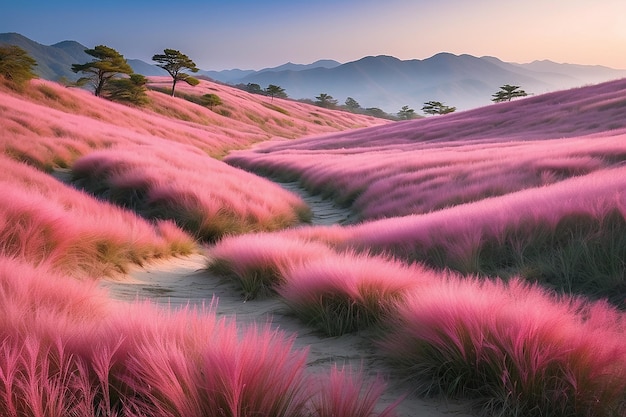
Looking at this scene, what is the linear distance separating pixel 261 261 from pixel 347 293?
68.6 inches

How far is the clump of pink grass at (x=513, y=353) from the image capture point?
178 cm

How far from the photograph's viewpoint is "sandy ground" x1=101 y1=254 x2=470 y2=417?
2.07 meters

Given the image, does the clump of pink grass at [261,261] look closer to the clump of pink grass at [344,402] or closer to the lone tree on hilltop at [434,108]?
the clump of pink grass at [344,402]

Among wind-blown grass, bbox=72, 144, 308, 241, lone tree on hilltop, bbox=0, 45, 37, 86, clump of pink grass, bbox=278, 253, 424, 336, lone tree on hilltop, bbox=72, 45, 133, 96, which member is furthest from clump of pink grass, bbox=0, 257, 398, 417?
lone tree on hilltop, bbox=72, 45, 133, 96

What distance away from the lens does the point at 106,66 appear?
3738cm

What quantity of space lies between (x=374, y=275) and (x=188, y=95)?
67.4 meters

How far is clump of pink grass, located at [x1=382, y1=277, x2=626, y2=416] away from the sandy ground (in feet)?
0.44

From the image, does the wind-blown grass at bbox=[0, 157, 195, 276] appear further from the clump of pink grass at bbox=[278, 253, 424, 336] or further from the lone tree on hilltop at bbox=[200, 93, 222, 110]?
the lone tree on hilltop at bbox=[200, 93, 222, 110]

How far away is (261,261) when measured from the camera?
15.4 feet

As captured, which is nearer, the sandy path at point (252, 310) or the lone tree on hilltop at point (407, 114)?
the sandy path at point (252, 310)

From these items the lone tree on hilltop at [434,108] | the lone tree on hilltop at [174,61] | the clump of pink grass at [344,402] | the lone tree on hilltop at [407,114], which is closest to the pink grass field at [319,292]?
the clump of pink grass at [344,402]

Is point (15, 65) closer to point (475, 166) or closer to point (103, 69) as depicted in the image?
point (103, 69)

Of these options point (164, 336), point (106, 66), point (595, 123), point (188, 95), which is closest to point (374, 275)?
point (164, 336)

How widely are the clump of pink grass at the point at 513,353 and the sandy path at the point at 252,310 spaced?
13 centimetres
